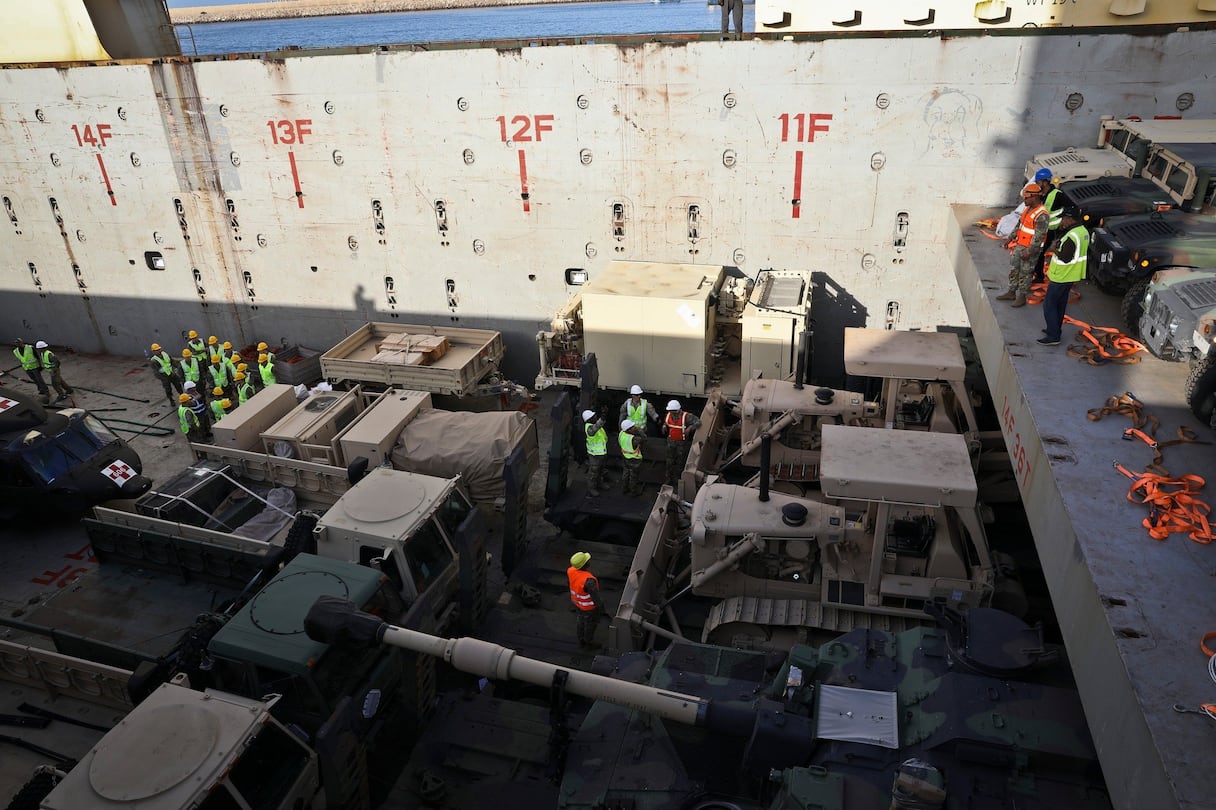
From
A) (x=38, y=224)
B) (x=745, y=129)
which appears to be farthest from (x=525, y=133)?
(x=38, y=224)

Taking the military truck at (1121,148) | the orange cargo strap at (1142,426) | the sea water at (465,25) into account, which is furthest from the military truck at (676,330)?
the sea water at (465,25)

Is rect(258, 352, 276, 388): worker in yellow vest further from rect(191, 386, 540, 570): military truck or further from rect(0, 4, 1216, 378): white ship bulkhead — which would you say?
rect(191, 386, 540, 570): military truck

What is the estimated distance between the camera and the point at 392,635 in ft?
20.4

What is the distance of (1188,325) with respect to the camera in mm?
6695

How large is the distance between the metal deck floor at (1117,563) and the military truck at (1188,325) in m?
0.27

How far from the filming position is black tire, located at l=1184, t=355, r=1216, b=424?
628cm

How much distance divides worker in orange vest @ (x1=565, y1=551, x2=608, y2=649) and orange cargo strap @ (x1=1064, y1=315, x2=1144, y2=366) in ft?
17.4

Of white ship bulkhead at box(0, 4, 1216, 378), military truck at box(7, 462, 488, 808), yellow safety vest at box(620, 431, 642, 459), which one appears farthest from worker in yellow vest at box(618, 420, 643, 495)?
white ship bulkhead at box(0, 4, 1216, 378)

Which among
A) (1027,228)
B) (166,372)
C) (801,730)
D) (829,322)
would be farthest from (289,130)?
(801,730)

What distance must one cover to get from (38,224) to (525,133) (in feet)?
41.6

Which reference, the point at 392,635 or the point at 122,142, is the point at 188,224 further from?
the point at 392,635

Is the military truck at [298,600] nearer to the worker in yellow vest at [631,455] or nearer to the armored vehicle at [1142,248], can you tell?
the worker in yellow vest at [631,455]

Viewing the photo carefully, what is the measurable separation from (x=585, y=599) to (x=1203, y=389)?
596 centimetres

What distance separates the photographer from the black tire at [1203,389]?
628 centimetres
